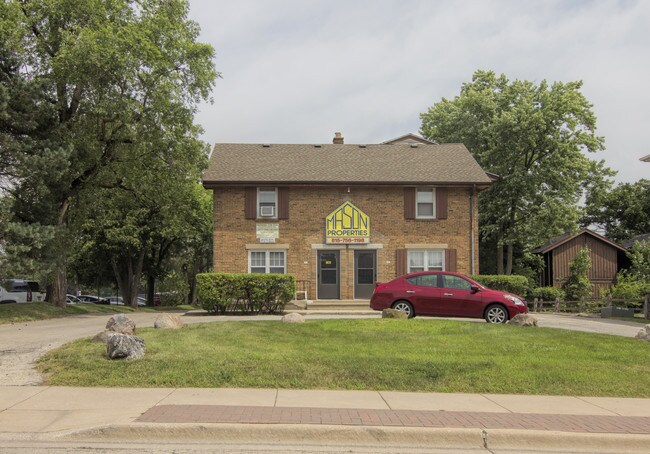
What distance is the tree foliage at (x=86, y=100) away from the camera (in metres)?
19.2

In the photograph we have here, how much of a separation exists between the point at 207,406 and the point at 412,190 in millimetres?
19115

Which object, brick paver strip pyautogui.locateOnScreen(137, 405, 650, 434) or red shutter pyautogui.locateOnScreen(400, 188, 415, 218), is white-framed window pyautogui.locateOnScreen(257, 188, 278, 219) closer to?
red shutter pyautogui.locateOnScreen(400, 188, 415, 218)

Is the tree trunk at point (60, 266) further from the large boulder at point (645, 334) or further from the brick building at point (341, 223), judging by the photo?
the large boulder at point (645, 334)

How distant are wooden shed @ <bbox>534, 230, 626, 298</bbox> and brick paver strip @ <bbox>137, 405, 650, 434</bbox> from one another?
2972 cm

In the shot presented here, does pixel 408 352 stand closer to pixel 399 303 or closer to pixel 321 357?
pixel 321 357

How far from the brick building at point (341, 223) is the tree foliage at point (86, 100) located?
338 centimetres

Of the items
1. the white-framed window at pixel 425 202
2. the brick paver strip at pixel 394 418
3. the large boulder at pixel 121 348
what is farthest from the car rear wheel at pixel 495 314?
the large boulder at pixel 121 348

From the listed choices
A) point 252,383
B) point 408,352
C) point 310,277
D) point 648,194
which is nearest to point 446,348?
point 408,352

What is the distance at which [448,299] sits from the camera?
15883 millimetres

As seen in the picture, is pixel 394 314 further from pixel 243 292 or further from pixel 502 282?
pixel 502 282

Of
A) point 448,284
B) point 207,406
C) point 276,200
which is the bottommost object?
point 207,406

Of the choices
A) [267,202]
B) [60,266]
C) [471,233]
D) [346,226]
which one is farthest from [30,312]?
[471,233]

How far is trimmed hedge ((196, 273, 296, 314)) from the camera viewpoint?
19.2 m

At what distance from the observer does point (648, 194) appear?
54.5 metres
